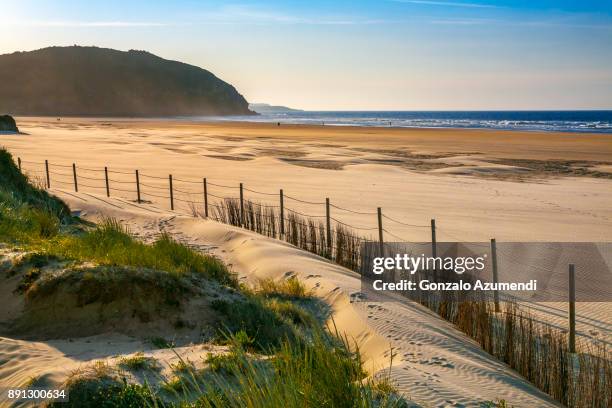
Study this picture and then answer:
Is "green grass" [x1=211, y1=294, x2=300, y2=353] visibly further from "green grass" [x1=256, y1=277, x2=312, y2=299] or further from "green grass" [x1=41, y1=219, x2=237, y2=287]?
"green grass" [x1=256, y1=277, x2=312, y2=299]

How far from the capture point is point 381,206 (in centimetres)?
1844

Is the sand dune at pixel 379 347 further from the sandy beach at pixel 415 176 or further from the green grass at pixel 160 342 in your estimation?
the sandy beach at pixel 415 176

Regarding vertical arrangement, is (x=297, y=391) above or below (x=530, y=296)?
above

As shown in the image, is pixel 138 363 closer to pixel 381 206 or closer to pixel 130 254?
pixel 130 254

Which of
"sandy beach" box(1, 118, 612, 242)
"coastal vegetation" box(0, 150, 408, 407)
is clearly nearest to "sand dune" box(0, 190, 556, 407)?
"coastal vegetation" box(0, 150, 408, 407)

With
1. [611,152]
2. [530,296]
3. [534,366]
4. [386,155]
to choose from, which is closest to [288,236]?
[530,296]

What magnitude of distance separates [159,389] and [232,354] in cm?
80

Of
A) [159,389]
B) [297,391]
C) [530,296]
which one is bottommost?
[530,296]

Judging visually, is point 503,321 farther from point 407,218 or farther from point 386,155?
point 386,155

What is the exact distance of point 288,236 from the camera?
13219 millimetres

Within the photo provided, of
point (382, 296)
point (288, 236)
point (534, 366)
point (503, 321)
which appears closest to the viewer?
point (534, 366)

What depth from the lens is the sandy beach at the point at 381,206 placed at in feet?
19.3

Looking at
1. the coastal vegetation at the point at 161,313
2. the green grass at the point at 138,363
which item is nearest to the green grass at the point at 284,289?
the coastal vegetation at the point at 161,313

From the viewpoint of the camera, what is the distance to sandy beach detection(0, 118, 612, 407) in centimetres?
589
